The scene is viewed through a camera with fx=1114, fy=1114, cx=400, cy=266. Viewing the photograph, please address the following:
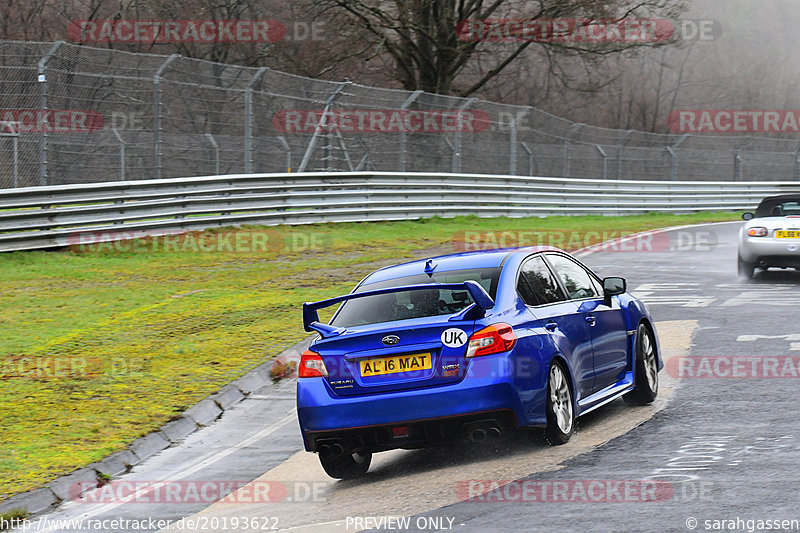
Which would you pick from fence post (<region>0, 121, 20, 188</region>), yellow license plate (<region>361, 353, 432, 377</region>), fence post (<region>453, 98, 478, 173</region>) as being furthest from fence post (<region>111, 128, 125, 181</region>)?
yellow license plate (<region>361, 353, 432, 377</region>)

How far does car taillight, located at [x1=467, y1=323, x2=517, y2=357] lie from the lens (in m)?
6.95

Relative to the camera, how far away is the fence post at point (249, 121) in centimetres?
2198

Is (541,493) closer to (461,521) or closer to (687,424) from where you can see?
(461,521)

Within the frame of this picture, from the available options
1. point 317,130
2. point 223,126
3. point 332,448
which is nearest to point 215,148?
point 223,126

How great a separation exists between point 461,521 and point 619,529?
84 cm

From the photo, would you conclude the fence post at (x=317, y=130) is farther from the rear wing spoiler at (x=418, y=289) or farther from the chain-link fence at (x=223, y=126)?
the rear wing spoiler at (x=418, y=289)

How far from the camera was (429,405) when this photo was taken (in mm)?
6895

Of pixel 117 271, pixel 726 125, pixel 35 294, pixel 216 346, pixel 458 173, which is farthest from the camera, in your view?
pixel 726 125

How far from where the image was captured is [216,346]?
38.5 ft

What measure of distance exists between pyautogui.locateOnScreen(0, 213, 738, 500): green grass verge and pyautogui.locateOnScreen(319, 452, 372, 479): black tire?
176cm


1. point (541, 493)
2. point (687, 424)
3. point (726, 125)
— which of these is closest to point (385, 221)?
point (687, 424)

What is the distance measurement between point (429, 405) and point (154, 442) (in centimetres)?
268

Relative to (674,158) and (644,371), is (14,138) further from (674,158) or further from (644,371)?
(674,158)

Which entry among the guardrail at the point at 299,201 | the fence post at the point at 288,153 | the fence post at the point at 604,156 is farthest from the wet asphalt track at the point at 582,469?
the fence post at the point at 604,156
